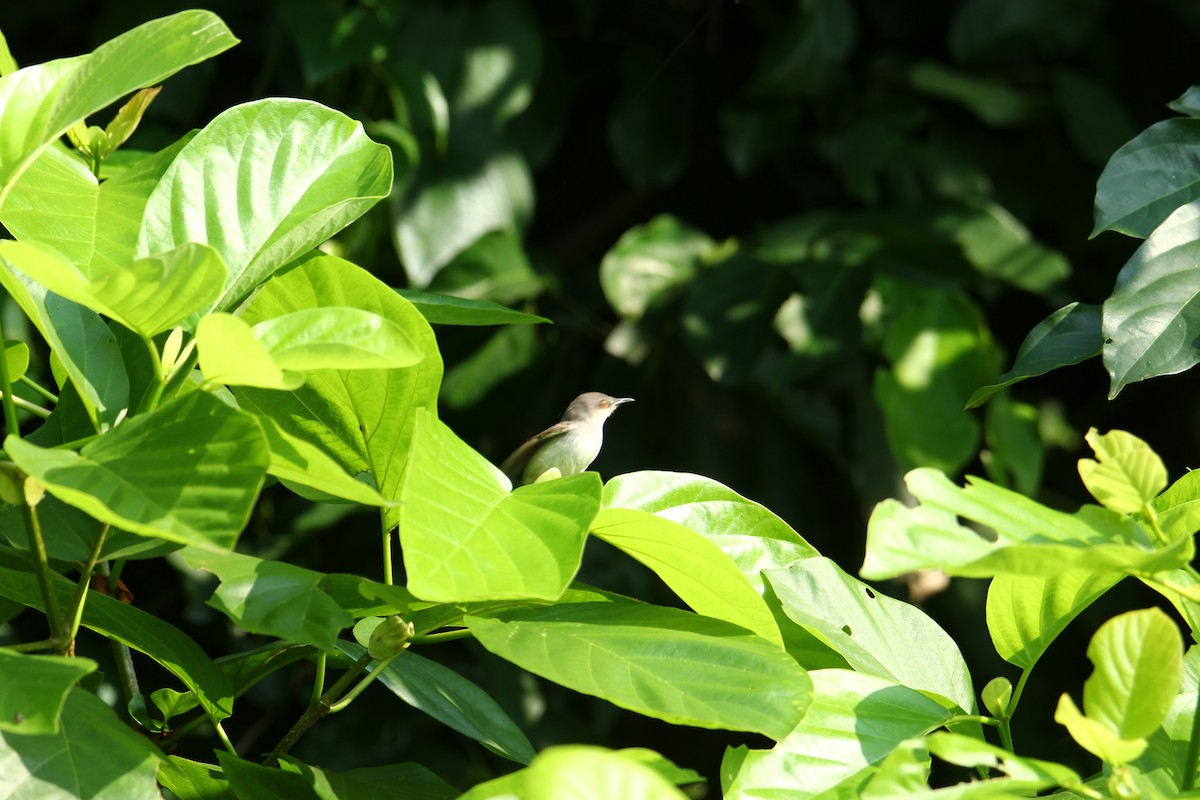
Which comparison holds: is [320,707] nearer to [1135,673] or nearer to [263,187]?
[263,187]

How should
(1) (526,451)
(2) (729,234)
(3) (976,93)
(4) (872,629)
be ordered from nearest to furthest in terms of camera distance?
1. (4) (872,629)
2. (1) (526,451)
3. (3) (976,93)
4. (2) (729,234)

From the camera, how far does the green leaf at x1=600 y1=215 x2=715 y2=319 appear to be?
7.59 feet

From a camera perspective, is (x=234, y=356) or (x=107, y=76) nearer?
(x=234, y=356)

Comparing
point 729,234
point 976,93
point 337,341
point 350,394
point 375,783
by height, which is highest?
point 337,341

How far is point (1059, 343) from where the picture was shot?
872 mm

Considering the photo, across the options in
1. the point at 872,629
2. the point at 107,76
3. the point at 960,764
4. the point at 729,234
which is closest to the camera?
the point at 960,764

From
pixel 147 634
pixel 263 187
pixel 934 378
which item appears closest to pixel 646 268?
pixel 934 378

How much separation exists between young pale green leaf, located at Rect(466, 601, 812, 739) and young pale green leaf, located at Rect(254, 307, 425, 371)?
15 centimetres

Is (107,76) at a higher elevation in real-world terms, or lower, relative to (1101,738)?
higher

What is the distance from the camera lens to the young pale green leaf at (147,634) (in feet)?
2.38

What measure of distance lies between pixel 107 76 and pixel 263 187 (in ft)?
0.40

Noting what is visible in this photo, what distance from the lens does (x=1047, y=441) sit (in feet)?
8.78

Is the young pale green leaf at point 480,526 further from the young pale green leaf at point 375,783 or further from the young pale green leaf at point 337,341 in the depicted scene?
the young pale green leaf at point 375,783

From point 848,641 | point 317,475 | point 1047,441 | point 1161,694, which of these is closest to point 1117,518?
point 1161,694
